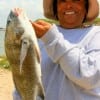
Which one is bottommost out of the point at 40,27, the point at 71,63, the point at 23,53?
the point at 71,63

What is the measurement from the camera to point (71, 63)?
3428mm

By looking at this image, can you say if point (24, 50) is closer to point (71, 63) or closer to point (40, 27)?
point (40, 27)

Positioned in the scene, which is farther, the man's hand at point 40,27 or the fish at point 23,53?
the man's hand at point 40,27

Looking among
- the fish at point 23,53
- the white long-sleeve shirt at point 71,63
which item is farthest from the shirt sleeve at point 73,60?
the fish at point 23,53

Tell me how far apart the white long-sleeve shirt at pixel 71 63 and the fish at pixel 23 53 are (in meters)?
0.27

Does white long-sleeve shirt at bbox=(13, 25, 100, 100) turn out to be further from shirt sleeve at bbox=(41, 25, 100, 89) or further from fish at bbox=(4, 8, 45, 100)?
fish at bbox=(4, 8, 45, 100)

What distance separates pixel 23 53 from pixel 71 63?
46 centimetres

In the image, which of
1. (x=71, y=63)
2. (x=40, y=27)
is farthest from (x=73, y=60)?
(x=40, y=27)

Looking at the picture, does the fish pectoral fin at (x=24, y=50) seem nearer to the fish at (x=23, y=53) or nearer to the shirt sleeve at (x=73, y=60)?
the fish at (x=23, y=53)

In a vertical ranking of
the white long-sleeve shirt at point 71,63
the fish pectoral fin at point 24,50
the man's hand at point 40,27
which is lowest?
the white long-sleeve shirt at point 71,63

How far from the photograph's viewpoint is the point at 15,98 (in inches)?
147

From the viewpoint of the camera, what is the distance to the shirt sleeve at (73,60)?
135 inches

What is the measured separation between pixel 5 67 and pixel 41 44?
1499 centimetres

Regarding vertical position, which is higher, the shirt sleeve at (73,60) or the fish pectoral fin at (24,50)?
the fish pectoral fin at (24,50)
